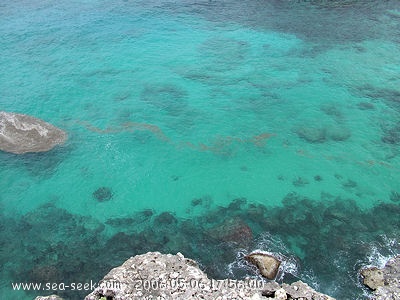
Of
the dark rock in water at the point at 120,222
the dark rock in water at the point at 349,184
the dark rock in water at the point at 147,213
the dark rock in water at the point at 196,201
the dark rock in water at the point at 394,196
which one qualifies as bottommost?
the dark rock in water at the point at 120,222

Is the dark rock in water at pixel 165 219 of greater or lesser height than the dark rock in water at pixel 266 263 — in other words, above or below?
below

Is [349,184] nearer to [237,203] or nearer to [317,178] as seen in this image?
[317,178]

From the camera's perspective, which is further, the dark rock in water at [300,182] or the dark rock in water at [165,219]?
the dark rock in water at [300,182]

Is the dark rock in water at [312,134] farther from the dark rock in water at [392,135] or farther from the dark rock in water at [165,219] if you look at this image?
the dark rock in water at [165,219]

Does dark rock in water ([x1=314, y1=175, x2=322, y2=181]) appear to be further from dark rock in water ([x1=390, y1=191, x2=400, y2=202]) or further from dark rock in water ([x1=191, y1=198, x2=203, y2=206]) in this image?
dark rock in water ([x1=191, y1=198, x2=203, y2=206])

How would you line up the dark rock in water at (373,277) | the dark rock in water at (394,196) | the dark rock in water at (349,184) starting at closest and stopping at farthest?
1. the dark rock in water at (373,277)
2. the dark rock in water at (394,196)
3. the dark rock in water at (349,184)

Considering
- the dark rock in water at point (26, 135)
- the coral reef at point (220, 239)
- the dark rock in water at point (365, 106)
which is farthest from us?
the dark rock in water at point (365, 106)

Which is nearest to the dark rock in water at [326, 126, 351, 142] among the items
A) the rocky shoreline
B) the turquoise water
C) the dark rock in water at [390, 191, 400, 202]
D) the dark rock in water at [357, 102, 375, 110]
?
the turquoise water

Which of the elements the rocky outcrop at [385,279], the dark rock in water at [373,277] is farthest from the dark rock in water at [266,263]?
the rocky outcrop at [385,279]
